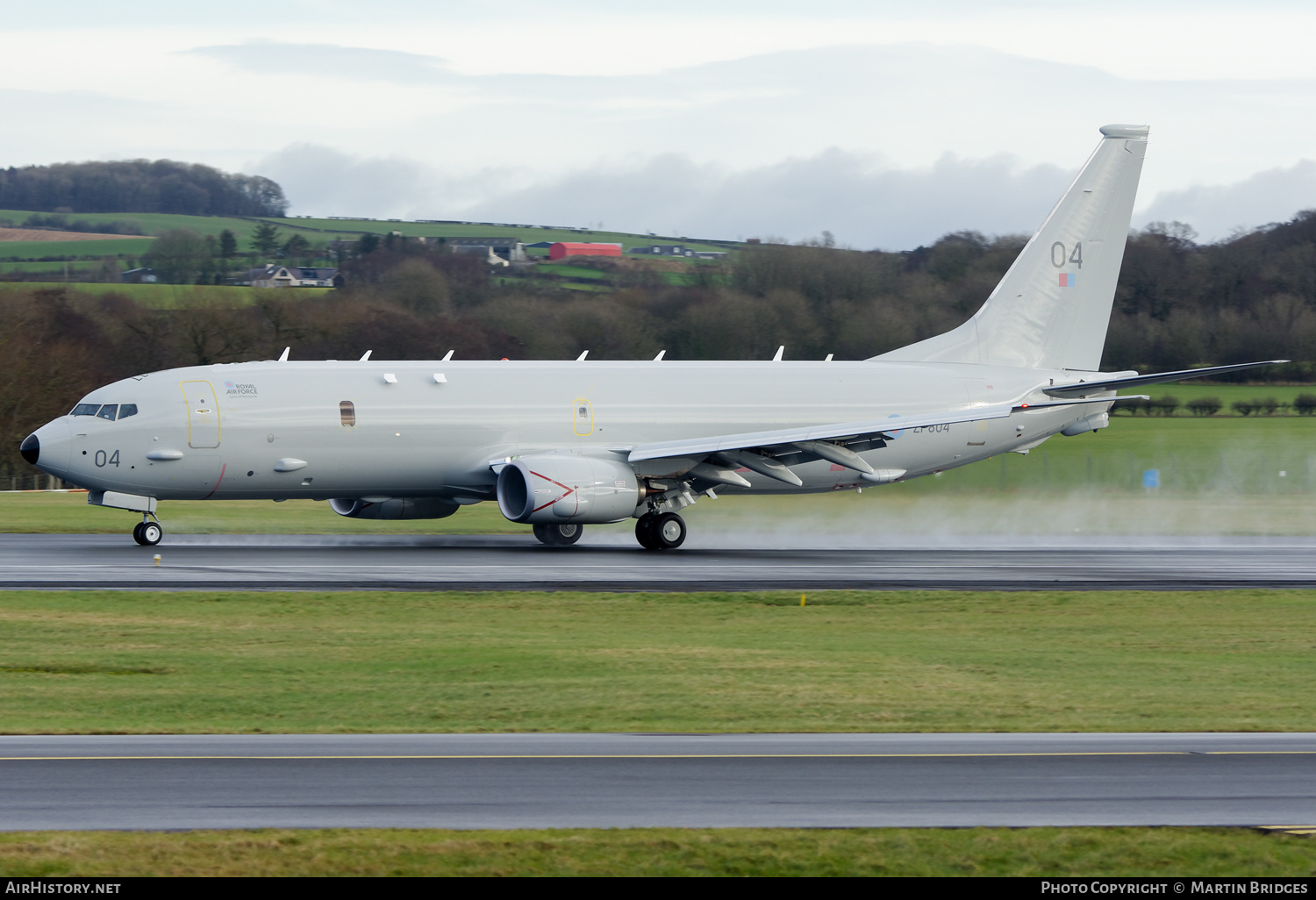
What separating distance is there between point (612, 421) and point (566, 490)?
3.68 m

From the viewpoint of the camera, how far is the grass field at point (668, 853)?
340 inches

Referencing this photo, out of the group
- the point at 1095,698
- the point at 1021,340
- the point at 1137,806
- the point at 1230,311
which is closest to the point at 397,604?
the point at 1095,698

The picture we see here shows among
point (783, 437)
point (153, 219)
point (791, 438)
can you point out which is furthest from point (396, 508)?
point (153, 219)

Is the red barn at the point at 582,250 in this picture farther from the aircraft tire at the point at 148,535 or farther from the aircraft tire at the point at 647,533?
the aircraft tire at the point at 148,535

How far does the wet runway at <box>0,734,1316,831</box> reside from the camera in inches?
390

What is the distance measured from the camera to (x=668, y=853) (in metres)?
8.98

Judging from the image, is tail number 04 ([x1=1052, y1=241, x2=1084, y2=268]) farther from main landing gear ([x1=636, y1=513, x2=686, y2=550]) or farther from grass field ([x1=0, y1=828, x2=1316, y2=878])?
grass field ([x1=0, y1=828, x2=1316, y2=878])

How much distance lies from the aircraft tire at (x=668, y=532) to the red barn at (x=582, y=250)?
50.3m

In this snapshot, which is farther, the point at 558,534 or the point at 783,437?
the point at 558,534

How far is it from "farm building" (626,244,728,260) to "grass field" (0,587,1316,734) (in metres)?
37.8

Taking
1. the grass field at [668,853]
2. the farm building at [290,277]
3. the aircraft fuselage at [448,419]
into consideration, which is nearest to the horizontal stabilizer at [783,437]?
the aircraft fuselage at [448,419]

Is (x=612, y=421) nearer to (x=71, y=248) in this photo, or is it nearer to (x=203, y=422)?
(x=203, y=422)

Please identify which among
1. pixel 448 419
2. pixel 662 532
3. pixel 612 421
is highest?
pixel 612 421
